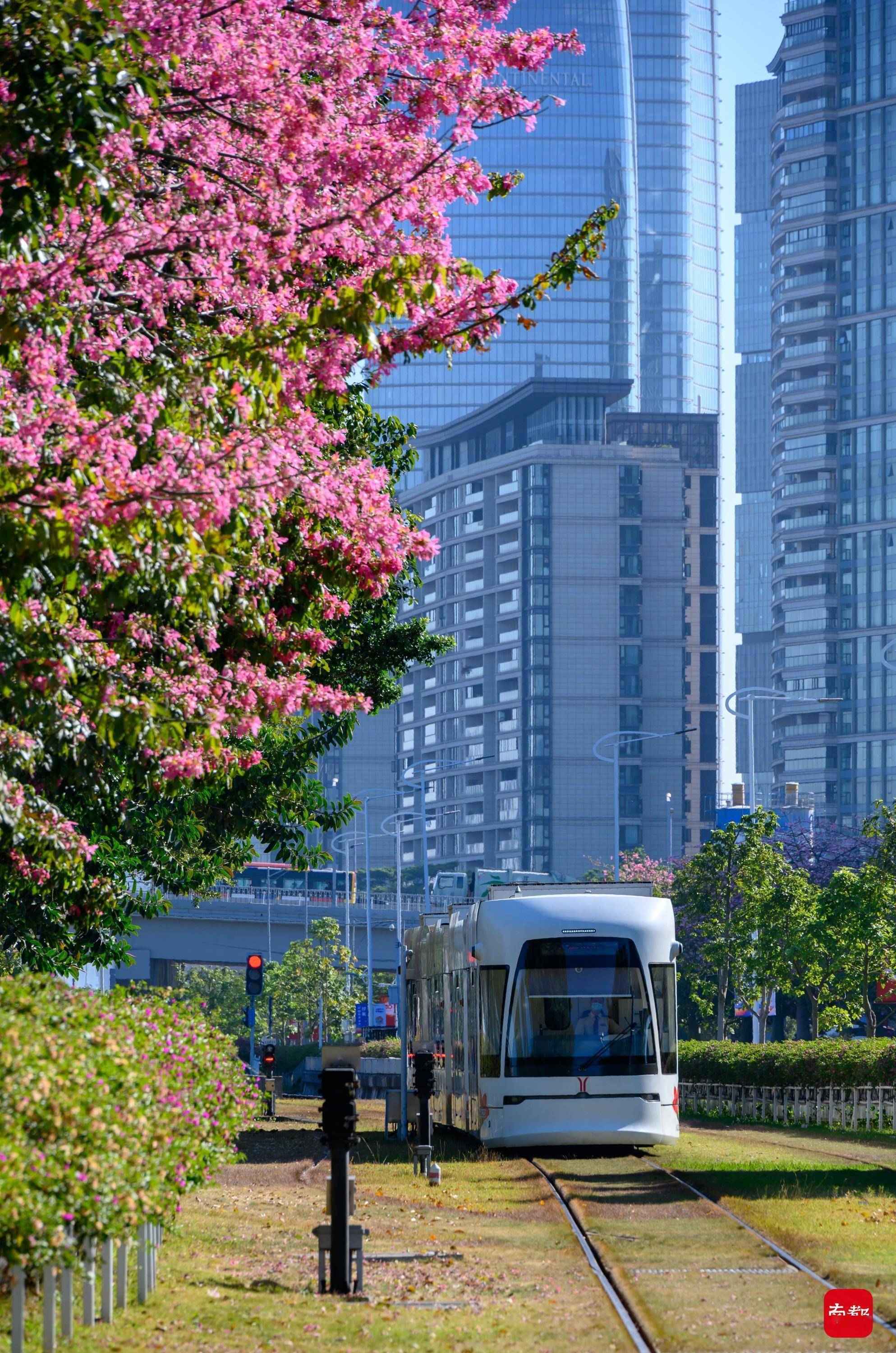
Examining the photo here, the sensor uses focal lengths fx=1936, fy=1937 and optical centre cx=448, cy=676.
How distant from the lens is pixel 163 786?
14.5m

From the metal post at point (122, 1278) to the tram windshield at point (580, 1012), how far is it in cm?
1368

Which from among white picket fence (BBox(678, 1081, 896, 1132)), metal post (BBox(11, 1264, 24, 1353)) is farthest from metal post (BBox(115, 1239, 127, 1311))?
white picket fence (BBox(678, 1081, 896, 1132))

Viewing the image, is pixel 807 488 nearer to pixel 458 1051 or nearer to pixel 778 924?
pixel 778 924

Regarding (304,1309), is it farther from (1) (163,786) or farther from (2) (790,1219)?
(2) (790,1219)

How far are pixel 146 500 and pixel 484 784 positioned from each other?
164881 mm

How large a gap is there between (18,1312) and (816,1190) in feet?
38.5

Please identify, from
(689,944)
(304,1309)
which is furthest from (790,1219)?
(689,944)

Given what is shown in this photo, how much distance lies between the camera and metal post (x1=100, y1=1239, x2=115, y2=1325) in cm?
1020

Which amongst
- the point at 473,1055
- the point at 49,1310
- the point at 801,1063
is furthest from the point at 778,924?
the point at 49,1310

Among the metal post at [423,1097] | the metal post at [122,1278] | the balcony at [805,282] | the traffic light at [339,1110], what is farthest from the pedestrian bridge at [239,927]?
the metal post at [122,1278]

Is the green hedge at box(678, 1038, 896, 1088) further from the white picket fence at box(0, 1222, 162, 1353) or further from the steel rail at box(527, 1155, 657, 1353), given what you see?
the white picket fence at box(0, 1222, 162, 1353)

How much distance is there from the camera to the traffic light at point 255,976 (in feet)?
125

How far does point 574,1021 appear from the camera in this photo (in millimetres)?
24531

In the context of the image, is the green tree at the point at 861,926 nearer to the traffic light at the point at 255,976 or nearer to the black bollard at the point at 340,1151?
the traffic light at the point at 255,976
